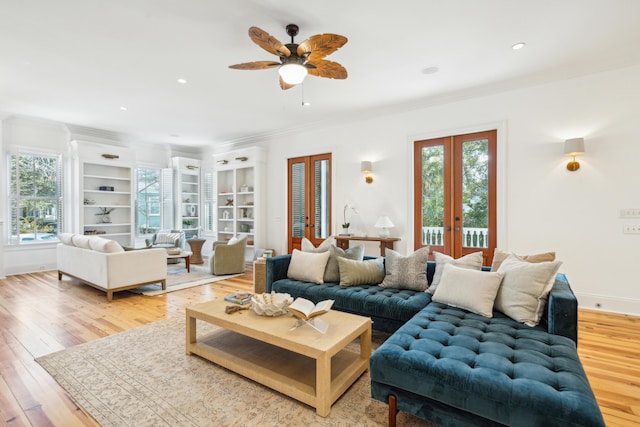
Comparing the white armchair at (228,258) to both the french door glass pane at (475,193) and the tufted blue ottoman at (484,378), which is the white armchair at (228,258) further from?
the tufted blue ottoman at (484,378)

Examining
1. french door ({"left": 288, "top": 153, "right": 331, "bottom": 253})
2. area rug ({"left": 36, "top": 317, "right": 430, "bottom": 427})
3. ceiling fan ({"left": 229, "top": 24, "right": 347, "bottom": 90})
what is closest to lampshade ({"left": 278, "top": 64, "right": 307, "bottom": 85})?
ceiling fan ({"left": 229, "top": 24, "right": 347, "bottom": 90})

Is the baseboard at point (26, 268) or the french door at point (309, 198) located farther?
the french door at point (309, 198)

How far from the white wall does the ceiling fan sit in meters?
2.36

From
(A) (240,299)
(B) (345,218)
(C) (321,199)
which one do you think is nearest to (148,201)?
(C) (321,199)

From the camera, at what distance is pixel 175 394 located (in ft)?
6.52

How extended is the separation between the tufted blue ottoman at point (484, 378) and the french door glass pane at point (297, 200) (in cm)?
442

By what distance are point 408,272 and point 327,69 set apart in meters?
2.08

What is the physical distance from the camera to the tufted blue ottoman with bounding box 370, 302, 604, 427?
4.22 feet

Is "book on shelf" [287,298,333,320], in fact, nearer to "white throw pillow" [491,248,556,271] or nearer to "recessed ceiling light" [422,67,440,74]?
"white throw pillow" [491,248,556,271]

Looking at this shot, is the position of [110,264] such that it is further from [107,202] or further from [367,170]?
[367,170]

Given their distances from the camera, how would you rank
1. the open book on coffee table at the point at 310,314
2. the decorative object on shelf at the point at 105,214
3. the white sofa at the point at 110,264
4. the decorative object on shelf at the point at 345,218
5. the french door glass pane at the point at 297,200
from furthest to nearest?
the decorative object on shelf at the point at 105,214, the french door glass pane at the point at 297,200, the decorative object on shelf at the point at 345,218, the white sofa at the point at 110,264, the open book on coffee table at the point at 310,314

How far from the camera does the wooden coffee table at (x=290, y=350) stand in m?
1.81

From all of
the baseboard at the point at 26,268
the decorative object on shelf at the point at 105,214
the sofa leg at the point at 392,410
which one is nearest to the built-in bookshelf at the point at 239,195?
the decorative object on shelf at the point at 105,214

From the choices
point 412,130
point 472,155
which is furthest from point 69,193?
point 472,155
